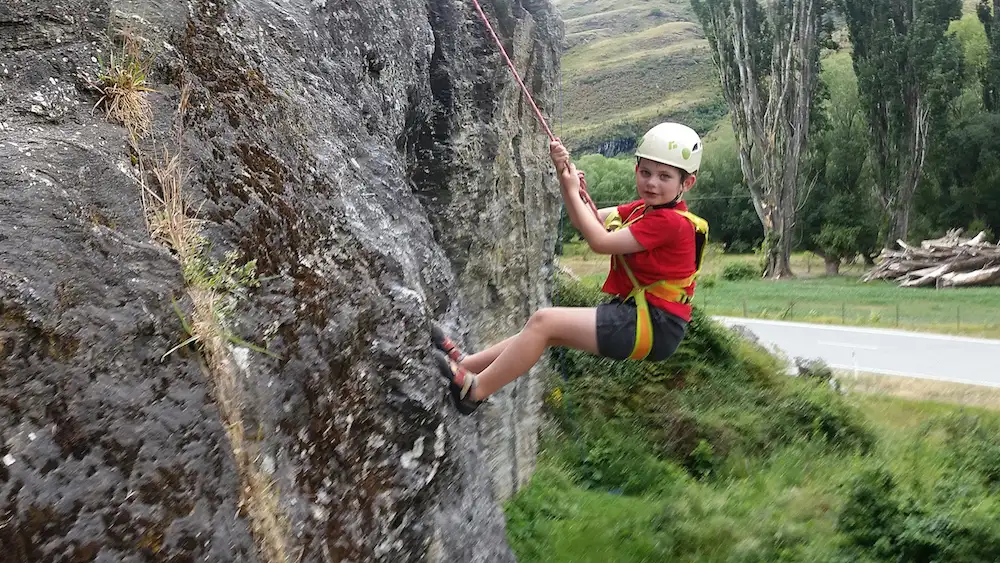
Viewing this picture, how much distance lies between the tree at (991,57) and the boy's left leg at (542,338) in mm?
37694

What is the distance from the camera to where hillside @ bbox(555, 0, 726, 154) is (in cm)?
8688

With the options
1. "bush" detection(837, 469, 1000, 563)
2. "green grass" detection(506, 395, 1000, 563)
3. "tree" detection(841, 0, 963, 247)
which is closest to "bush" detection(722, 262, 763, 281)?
"tree" detection(841, 0, 963, 247)

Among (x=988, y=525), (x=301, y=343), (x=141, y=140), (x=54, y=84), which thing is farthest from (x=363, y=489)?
(x=988, y=525)

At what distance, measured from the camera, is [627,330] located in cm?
433

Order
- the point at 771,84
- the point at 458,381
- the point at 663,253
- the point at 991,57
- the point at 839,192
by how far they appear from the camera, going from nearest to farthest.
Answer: the point at 458,381
the point at 663,253
the point at 771,84
the point at 991,57
the point at 839,192

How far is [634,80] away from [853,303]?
3648 inches

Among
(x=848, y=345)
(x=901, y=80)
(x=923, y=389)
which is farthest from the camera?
(x=901, y=80)

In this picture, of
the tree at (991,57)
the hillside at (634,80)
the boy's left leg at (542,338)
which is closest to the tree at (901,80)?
the tree at (991,57)

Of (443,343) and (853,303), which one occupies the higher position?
(443,343)

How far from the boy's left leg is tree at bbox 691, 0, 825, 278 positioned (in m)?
31.8

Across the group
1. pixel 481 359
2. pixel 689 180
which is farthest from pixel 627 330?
pixel 689 180

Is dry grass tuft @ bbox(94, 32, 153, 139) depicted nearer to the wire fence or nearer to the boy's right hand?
the boy's right hand

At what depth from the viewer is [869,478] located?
8.62m

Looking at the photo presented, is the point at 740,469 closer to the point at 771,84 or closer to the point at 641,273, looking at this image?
the point at 641,273
